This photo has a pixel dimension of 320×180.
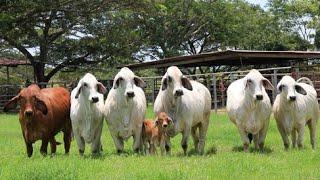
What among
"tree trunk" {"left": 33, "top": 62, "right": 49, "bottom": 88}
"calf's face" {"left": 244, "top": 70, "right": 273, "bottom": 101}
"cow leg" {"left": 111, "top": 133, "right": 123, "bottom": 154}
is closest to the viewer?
"cow leg" {"left": 111, "top": 133, "right": 123, "bottom": 154}

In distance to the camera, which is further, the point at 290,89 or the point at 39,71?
the point at 39,71

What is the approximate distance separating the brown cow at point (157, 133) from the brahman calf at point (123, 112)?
32 centimetres

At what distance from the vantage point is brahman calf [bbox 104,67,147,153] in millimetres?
10273

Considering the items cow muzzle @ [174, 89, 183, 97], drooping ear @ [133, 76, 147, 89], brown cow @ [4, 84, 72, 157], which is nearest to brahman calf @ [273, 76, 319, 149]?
cow muzzle @ [174, 89, 183, 97]

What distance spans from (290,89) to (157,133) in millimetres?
2766

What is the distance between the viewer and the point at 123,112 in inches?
405

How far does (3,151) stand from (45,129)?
2029mm

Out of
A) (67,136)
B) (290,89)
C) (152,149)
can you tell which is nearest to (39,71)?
(67,136)

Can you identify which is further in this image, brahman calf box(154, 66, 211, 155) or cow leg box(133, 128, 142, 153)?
brahman calf box(154, 66, 211, 155)

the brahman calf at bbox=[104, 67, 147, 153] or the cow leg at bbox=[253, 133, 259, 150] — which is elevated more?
the brahman calf at bbox=[104, 67, 147, 153]

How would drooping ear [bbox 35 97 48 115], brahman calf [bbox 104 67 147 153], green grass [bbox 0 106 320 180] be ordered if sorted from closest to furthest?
green grass [bbox 0 106 320 180]
drooping ear [bbox 35 97 48 115]
brahman calf [bbox 104 67 147 153]

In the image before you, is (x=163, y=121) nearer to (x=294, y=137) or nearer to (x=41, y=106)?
(x=41, y=106)

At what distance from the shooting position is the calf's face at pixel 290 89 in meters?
11.0

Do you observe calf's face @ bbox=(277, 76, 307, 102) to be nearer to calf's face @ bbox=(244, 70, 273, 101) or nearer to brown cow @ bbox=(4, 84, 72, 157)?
calf's face @ bbox=(244, 70, 273, 101)
